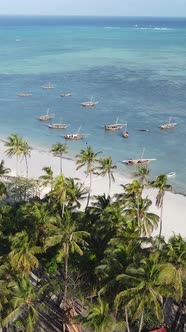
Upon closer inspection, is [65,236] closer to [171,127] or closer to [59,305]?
[59,305]

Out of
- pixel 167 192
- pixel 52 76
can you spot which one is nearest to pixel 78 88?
pixel 52 76

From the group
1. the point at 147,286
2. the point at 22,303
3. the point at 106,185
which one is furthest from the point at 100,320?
the point at 106,185

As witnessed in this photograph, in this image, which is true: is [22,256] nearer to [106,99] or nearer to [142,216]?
[142,216]

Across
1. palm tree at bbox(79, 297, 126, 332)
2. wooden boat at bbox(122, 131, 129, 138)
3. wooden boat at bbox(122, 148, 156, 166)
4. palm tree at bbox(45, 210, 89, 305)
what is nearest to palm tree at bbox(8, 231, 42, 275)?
palm tree at bbox(45, 210, 89, 305)

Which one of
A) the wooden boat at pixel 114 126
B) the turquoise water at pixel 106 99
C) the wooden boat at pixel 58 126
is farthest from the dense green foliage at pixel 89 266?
the wooden boat at pixel 58 126

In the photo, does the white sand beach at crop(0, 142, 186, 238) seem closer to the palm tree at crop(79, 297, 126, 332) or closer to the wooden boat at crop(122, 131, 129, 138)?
the wooden boat at crop(122, 131, 129, 138)

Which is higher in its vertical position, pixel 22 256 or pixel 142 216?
pixel 142 216

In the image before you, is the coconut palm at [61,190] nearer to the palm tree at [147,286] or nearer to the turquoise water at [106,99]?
the palm tree at [147,286]
